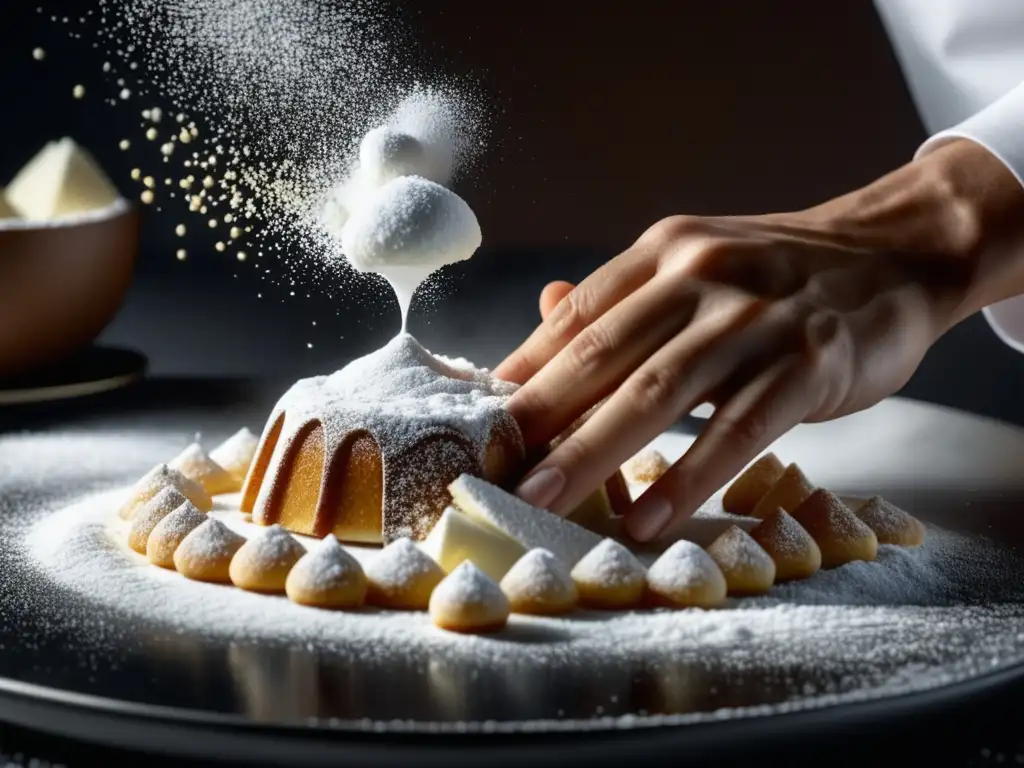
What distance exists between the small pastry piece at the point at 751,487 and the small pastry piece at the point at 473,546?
0.65 meters

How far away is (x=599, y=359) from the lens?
2.38 metres

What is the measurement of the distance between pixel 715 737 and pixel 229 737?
48 centimetres

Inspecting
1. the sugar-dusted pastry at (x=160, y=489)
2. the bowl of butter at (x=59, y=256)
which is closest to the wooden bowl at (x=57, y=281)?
the bowl of butter at (x=59, y=256)

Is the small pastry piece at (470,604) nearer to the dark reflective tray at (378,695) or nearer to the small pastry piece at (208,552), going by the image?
the dark reflective tray at (378,695)

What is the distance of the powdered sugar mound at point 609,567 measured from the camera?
203 centimetres

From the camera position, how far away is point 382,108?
2650 millimetres

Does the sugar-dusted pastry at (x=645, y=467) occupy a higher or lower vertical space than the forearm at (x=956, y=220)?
lower

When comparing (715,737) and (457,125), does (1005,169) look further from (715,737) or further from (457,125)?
(715,737)

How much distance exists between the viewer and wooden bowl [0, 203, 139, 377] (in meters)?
3.41

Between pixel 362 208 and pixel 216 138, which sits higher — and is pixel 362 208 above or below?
below

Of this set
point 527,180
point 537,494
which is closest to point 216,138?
point 537,494

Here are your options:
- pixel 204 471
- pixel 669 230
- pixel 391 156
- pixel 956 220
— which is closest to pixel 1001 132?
pixel 956 220

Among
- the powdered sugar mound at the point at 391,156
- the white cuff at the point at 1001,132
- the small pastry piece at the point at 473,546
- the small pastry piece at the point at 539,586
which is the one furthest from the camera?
the white cuff at the point at 1001,132

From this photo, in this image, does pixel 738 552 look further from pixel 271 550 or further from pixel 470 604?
pixel 271 550
